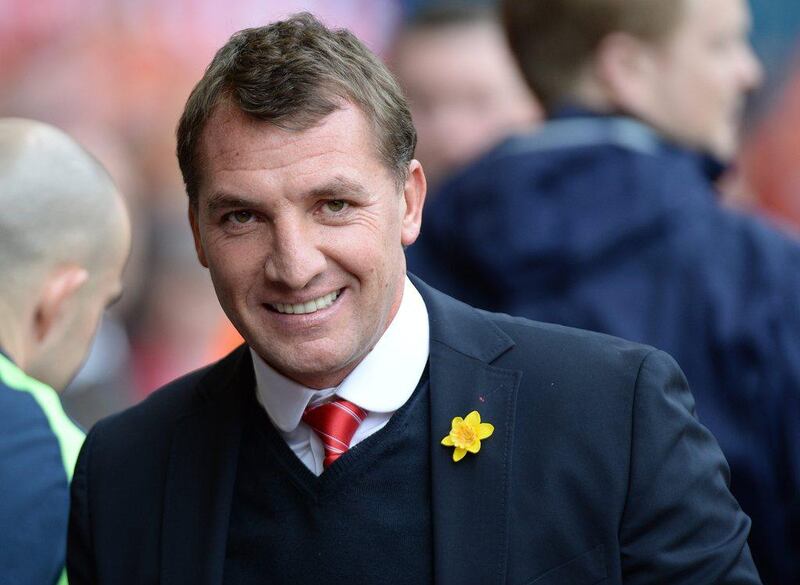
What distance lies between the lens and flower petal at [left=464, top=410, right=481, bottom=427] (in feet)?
8.13

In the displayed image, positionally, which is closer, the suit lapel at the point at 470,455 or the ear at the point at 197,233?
the suit lapel at the point at 470,455

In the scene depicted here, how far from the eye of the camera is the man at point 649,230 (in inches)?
136

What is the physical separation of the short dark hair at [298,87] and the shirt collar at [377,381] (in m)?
0.27

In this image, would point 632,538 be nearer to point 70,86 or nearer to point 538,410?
point 538,410

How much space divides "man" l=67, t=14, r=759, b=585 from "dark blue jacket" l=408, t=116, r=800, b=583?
3.24 feet

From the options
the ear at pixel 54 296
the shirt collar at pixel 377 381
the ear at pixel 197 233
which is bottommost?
the ear at pixel 54 296

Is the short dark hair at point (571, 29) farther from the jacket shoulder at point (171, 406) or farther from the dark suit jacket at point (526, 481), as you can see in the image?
the jacket shoulder at point (171, 406)

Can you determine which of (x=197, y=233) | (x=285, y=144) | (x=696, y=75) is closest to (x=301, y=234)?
(x=285, y=144)

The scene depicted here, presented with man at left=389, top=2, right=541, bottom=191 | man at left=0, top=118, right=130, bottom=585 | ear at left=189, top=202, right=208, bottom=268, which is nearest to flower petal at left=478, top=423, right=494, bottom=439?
→ ear at left=189, top=202, right=208, bottom=268

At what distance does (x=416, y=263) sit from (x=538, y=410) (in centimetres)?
151

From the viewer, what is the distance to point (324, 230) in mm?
2395

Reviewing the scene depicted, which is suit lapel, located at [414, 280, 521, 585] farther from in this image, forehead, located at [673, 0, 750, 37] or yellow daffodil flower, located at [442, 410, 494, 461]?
forehead, located at [673, 0, 750, 37]

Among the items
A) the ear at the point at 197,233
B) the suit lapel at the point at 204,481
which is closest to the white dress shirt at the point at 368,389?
the suit lapel at the point at 204,481

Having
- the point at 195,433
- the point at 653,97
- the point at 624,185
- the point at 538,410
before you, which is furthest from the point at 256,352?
the point at 653,97
